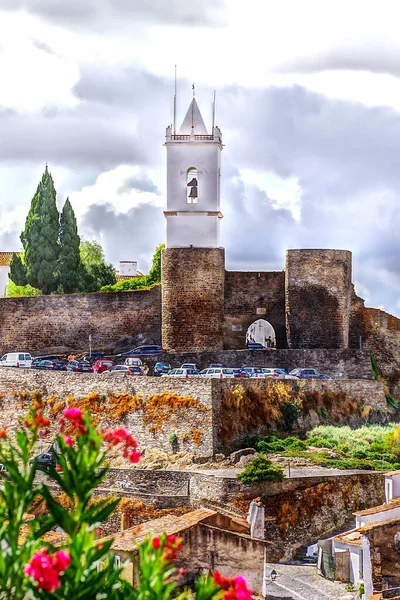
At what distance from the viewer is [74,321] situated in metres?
56.1

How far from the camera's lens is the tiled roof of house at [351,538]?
33.6m

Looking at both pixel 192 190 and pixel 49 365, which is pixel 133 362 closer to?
pixel 49 365

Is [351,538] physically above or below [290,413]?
below

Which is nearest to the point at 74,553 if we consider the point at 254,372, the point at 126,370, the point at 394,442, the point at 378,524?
the point at 378,524

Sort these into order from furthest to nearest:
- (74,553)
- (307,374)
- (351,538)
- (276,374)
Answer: (307,374), (276,374), (351,538), (74,553)

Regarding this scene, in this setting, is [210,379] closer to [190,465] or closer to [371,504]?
[190,465]

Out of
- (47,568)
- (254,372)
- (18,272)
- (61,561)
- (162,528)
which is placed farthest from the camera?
(18,272)

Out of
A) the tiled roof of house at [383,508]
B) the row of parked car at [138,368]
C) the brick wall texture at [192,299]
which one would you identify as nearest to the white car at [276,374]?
the row of parked car at [138,368]

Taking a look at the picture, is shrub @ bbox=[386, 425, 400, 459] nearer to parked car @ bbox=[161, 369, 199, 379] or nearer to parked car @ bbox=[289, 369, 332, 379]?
parked car @ bbox=[289, 369, 332, 379]

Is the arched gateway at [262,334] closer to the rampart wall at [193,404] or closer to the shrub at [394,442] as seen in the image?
the rampart wall at [193,404]

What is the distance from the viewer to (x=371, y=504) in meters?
39.7

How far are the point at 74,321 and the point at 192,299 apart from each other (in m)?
6.40

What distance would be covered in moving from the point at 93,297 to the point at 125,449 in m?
45.8

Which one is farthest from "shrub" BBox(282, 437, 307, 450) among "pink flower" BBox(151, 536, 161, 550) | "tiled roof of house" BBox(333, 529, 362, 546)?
"pink flower" BBox(151, 536, 161, 550)
